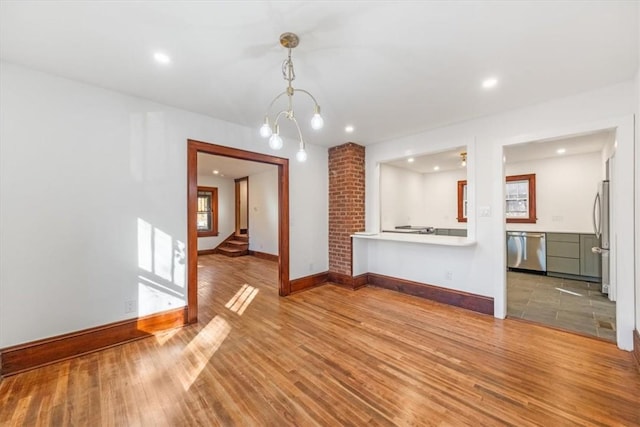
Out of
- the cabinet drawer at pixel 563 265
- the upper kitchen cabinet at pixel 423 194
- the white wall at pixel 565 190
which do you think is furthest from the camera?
the upper kitchen cabinet at pixel 423 194

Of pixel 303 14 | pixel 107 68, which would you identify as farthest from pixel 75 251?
pixel 303 14

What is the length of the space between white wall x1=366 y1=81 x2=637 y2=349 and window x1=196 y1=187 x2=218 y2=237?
5793 mm

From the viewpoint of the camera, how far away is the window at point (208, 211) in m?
8.38

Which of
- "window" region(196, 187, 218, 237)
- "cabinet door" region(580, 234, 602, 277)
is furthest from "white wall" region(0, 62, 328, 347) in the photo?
"cabinet door" region(580, 234, 602, 277)

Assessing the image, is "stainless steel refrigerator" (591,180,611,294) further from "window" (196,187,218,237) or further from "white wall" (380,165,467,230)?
"window" (196,187,218,237)

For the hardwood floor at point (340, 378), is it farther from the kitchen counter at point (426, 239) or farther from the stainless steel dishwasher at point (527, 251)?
the stainless steel dishwasher at point (527, 251)

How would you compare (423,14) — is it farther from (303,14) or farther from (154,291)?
(154,291)

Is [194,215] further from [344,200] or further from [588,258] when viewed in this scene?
[588,258]

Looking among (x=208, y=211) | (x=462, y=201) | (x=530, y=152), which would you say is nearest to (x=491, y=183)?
(x=530, y=152)

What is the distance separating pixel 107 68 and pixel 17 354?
250cm

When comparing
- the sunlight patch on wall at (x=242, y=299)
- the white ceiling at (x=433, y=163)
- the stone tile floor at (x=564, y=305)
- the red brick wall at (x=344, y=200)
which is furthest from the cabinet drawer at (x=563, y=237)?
the sunlight patch on wall at (x=242, y=299)

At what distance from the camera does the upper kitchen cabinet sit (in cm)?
591

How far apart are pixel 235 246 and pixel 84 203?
597cm

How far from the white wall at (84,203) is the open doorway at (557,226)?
467 centimetres
